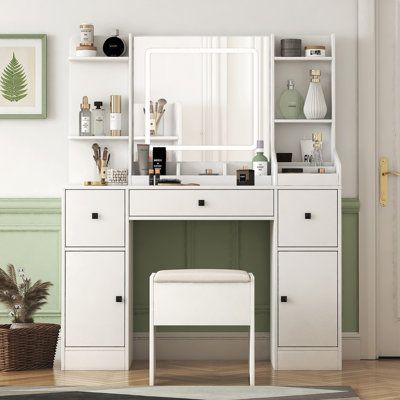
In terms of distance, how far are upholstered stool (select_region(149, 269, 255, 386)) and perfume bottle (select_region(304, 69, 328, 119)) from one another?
46.3 inches

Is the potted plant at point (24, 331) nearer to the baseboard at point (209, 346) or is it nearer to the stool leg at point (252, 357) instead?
the baseboard at point (209, 346)

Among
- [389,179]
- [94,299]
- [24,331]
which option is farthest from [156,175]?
[389,179]

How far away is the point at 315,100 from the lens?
16.2 feet

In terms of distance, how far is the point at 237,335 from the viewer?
505 cm

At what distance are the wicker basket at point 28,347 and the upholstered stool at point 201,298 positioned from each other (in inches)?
31.8

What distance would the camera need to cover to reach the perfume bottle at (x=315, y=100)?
16.2 ft

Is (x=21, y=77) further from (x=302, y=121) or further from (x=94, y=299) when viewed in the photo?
(x=302, y=121)

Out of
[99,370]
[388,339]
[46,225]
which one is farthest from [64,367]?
[388,339]

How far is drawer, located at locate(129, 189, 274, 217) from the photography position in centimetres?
465

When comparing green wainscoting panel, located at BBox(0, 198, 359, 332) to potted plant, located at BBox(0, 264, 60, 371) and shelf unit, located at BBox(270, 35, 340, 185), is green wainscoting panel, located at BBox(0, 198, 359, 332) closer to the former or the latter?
potted plant, located at BBox(0, 264, 60, 371)

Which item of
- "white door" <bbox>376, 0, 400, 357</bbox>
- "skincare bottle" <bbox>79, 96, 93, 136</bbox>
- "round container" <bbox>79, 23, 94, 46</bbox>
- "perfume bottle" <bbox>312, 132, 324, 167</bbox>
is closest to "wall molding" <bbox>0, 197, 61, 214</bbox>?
"skincare bottle" <bbox>79, 96, 93, 136</bbox>

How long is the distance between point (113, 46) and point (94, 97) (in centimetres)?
30

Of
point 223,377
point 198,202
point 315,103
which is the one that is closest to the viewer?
point 223,377

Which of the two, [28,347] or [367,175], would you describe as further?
[367,175]
